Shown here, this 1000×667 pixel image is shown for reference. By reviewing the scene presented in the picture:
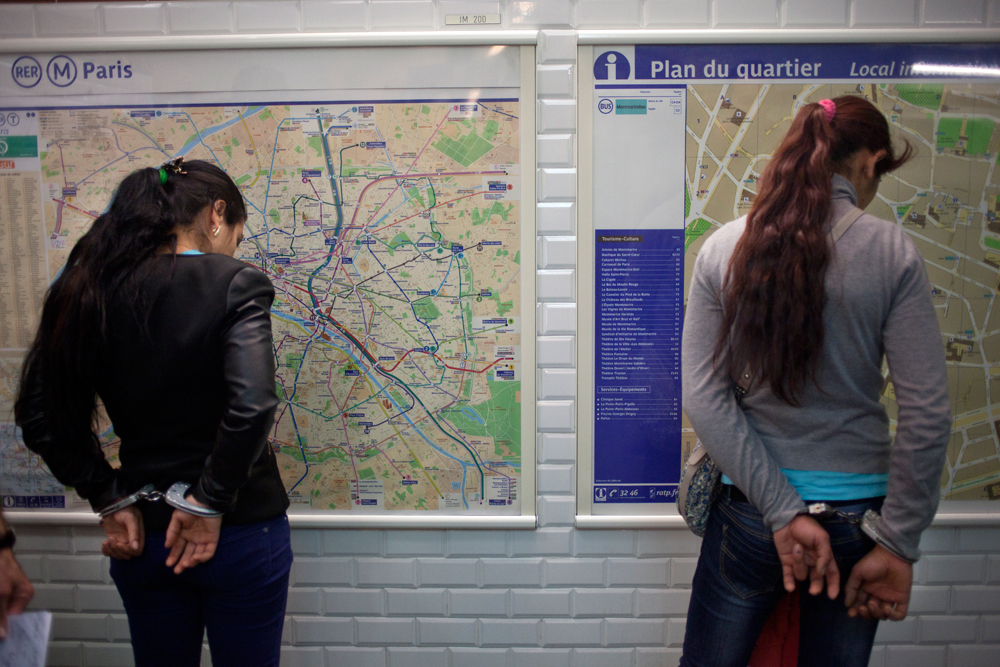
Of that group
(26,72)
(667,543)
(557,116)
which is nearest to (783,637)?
(667,543)

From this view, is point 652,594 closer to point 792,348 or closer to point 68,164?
point 792,348

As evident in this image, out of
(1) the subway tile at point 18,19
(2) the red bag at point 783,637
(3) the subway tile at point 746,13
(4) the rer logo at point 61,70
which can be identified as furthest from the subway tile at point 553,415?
(1) the subway tile at point 18,19

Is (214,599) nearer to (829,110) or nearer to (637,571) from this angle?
(637,571)

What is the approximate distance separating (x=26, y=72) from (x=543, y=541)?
2548 millimetres

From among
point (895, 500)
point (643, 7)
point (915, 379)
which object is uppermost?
point (643, 7)

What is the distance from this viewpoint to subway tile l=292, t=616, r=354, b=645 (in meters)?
2.04

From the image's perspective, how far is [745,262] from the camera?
115 centimetres

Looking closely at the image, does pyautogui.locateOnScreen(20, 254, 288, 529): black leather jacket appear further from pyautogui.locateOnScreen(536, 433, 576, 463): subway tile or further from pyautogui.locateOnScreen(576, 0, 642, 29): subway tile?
pyautogui.locateOnScreen(576, 0, 642, 29): subway tile

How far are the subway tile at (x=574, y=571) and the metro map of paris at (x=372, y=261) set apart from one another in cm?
25

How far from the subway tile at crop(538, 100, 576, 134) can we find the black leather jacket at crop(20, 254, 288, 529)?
3.71ft

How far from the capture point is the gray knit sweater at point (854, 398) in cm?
110

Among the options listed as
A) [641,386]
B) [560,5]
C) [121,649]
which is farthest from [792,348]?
[121,649]

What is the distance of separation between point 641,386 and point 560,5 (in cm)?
136

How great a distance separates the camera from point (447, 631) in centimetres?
203
